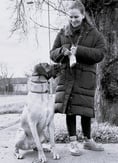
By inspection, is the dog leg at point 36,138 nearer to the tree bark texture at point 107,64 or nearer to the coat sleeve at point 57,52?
the coat sleeve at point 57,52

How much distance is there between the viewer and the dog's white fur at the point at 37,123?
4.22 metres

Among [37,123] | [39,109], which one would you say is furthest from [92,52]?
[37,123]

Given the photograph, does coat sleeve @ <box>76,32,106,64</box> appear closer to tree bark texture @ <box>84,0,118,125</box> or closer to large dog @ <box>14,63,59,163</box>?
large dog @ <box>14,63,59,163</box>

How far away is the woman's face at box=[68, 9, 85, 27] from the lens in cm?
441

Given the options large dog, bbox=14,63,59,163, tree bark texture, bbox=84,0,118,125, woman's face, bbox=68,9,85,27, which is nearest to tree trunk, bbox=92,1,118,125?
tree bark texture, bbox=84,0,118,125

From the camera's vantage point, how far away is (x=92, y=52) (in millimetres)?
4426

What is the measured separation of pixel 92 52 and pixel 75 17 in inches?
19.3

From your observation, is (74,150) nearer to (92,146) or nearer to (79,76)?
(92,146)

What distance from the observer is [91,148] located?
4910 mm

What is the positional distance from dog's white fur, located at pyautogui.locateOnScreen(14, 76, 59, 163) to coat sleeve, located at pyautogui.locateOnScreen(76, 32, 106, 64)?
661mm

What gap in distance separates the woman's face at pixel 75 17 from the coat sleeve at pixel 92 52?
292 millimetres

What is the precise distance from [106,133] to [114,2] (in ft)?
8.60

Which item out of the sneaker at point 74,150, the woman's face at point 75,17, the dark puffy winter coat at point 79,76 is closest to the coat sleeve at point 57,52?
the dark puffy winter coat at point 79,76

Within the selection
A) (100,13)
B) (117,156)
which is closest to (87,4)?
(100,13)
